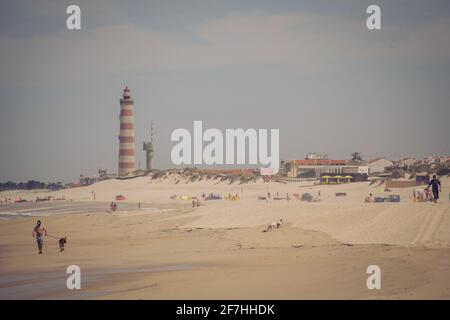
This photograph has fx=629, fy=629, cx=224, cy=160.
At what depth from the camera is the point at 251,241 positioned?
830 inches

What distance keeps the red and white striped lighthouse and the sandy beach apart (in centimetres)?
4937

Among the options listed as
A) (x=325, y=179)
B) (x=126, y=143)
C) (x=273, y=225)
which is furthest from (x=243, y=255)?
(x=126, y=143)

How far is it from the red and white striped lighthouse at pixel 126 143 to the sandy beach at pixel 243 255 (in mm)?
49365

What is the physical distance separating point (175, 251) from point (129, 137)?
205 ft

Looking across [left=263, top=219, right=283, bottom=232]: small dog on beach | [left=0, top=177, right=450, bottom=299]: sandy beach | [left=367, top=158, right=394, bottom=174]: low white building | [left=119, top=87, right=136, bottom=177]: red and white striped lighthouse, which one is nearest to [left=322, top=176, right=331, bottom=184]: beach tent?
[left=367, top=158, right=394, bottom=174]: low white building

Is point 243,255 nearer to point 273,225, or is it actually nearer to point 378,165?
point 273,225

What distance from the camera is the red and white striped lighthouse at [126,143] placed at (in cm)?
8094

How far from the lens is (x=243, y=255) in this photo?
18172mm

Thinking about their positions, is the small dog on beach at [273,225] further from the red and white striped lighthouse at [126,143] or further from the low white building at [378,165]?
the low white building at [378,165]

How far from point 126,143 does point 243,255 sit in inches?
2533

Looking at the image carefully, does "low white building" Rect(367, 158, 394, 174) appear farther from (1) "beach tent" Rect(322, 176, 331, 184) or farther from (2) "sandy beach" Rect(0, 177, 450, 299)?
(2) "sandy beach" Rect(0, 177, 450, 299)

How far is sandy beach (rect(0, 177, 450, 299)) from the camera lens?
13.0m
